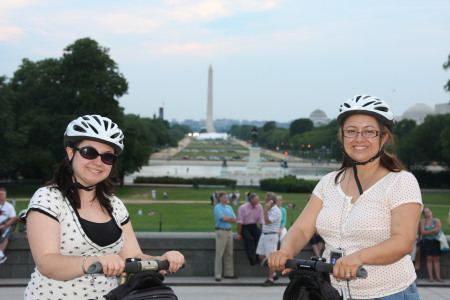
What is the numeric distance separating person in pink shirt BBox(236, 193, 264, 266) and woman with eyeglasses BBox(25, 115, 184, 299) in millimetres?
7539

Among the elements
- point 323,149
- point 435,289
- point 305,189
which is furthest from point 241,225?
point 323,149

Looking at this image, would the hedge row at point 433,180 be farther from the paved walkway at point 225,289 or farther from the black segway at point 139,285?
the black segway at point 139,285

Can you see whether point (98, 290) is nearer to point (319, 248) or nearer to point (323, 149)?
point (319, 248)

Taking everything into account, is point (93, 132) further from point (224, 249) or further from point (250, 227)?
point (250, 227)

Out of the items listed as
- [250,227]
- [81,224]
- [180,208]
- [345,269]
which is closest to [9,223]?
[250,227]

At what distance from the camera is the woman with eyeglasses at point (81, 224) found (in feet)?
10.5

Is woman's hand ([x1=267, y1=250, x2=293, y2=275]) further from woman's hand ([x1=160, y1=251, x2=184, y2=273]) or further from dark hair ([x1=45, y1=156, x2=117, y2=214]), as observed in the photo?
dark hair ([x1=45, y1=156, x2=117, y2=214])

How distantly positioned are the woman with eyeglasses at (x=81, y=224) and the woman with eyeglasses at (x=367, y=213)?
80cm

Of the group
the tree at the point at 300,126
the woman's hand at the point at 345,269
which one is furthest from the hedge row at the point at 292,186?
the tree at the point at 300,126

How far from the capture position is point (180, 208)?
32906mm

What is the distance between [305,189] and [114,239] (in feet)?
142

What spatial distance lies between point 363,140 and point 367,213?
1.44 ft

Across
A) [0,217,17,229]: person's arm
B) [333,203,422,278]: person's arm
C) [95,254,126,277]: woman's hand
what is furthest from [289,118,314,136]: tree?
[95,254,126,277]: woman's hand

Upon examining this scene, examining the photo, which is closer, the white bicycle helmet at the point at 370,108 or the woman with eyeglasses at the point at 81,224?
the woman with eyeglasses at the point at 81,224
